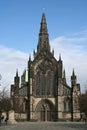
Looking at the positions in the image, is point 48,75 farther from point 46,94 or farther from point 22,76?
point 22,76

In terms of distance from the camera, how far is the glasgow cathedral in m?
103

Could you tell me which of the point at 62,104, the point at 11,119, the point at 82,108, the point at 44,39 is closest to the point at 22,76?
the point at 44,39

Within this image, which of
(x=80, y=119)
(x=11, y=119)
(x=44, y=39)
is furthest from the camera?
(x=44, y=39)

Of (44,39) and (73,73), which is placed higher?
→ (44,39)

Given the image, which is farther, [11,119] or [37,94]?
[37,94]

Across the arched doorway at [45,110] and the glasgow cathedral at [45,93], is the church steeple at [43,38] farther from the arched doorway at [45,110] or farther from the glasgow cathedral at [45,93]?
the arched doorway at [45,110]

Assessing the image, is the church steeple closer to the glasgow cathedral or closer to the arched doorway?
the glasgow cathedral

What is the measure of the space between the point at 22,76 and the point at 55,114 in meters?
21.4

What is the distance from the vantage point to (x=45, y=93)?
10481 cm

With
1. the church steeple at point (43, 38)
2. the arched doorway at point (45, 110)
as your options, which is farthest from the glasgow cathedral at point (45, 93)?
the church steeple at point (43, 38)

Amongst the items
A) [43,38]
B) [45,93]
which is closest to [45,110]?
[45,93]

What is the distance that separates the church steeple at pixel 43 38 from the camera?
112 meters

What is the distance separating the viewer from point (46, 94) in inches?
4126

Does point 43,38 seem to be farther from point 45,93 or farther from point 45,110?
point 45,110
